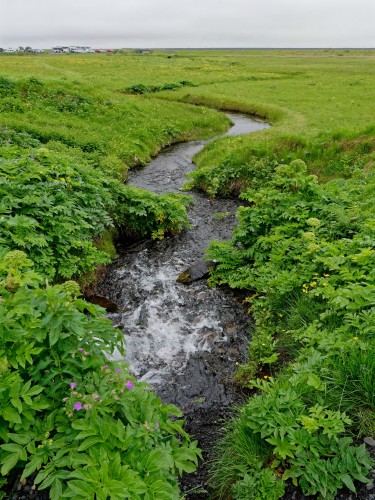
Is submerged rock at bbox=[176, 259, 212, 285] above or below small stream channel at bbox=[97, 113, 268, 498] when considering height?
above

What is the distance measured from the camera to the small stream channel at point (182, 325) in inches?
315

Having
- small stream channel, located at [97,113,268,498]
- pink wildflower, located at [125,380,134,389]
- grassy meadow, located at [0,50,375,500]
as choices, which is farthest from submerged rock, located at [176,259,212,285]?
pink wildflower, located at [125,380,134,389]

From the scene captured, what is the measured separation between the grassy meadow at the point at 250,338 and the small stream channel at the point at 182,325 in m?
0.56

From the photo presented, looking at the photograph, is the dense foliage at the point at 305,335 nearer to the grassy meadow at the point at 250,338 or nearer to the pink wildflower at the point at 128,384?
the grassy meadow at the point at 250,338

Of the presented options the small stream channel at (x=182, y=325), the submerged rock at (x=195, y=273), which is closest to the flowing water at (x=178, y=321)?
the small stream channel at (x=182, y=325)

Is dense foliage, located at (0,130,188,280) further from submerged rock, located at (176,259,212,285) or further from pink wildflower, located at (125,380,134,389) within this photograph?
pink wildflower, located at (125,380,134,389)

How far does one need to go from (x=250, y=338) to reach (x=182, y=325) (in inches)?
75.6

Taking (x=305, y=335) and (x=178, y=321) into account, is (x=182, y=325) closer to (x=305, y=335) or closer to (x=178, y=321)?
(x=178, y=321)

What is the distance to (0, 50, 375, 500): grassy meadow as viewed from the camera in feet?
13.1

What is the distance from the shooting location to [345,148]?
61.2 ft

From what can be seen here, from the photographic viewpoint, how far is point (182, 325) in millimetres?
10250

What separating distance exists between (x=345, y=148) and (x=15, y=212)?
16058 millimetres

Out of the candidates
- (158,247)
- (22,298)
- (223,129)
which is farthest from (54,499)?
(223,129)

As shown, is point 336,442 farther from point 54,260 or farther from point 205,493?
point 54,260
